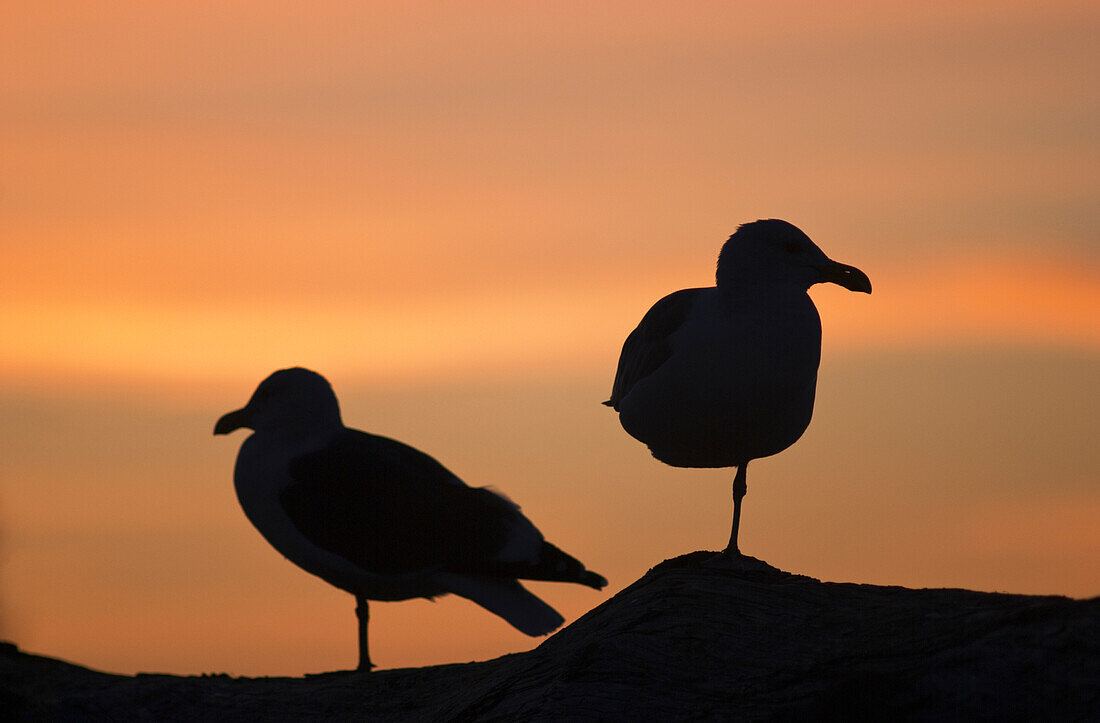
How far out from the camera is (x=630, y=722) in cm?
745

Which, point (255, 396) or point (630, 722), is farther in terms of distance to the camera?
point (255, 396)

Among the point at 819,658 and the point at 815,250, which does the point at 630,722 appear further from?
the point at 815,250

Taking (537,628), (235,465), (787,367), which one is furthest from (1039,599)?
(235,465)

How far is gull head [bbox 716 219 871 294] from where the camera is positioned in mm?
10242

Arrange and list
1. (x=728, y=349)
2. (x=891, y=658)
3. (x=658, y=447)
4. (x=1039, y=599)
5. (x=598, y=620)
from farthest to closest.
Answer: (x=658, y=447)
(x=728, y=349)
(x=598, y=620)
(x=1039, y=599)
(x=891, y=658)

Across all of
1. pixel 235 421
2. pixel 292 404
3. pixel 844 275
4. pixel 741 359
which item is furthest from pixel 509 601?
pixel 844 275

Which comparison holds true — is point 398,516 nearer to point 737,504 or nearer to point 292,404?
point 292,404

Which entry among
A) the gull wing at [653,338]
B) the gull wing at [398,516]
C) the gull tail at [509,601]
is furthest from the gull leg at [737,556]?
the gull wing at [398,516]

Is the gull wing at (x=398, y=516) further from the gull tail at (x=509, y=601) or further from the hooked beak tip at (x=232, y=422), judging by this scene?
the hooked beak tip at (x=232, y=422)

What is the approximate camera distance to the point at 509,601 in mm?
11469

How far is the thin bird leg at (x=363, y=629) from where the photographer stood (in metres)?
11.8

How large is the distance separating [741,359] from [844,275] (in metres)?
1.19

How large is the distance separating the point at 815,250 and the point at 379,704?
15.3ft

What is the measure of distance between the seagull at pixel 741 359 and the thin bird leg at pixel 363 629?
3174 mm
